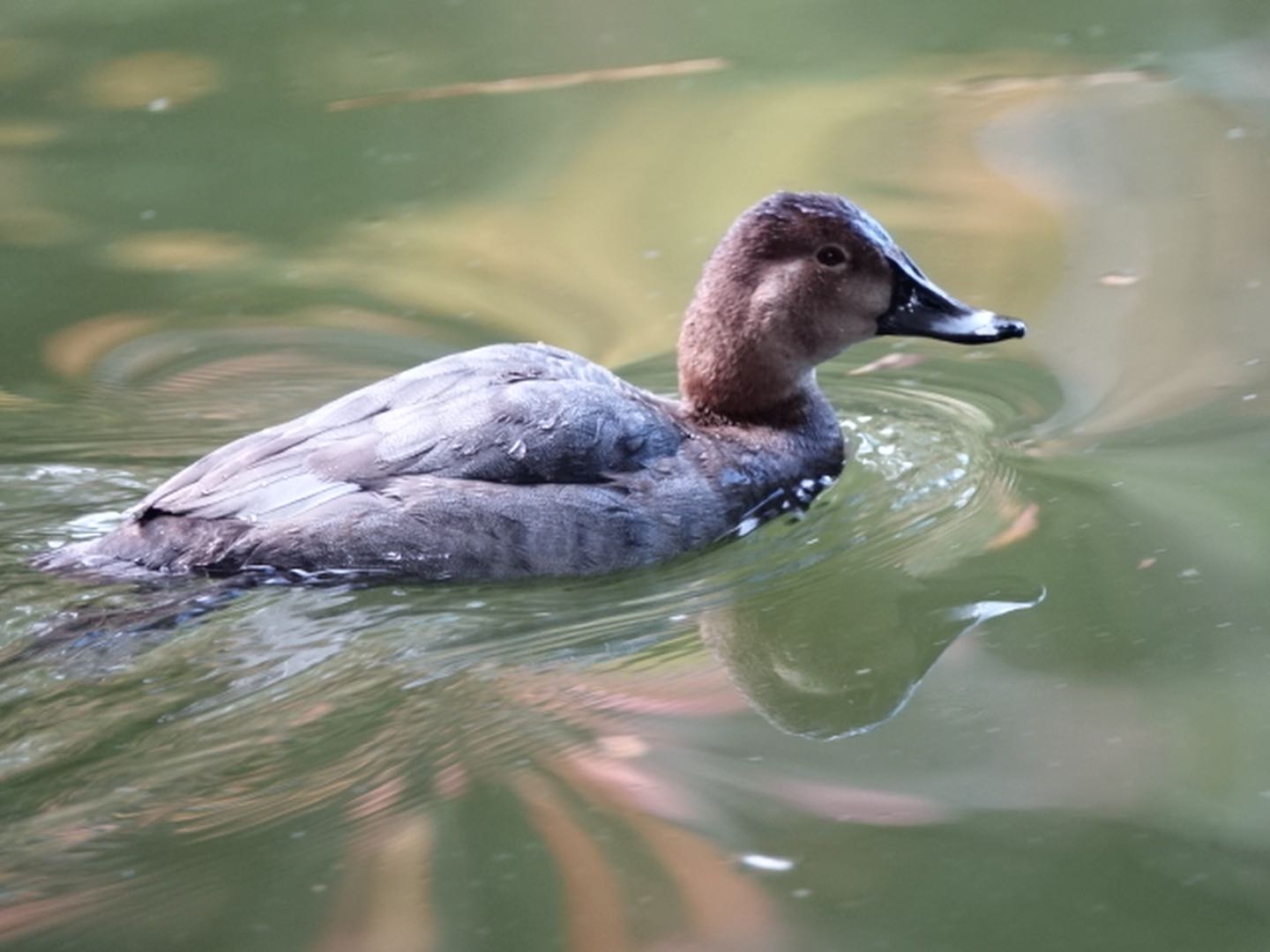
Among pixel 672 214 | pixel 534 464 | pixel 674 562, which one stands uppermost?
pixel 672 214

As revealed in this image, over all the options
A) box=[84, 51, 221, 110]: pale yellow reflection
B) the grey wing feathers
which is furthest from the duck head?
box=[84, 51, 221, 110]: pale yellow reflection

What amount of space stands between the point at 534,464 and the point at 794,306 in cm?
110

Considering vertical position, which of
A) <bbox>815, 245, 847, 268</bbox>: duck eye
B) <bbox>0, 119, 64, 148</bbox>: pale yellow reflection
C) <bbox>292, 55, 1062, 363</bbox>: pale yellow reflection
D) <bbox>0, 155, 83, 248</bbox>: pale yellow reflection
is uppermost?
<bbox>0, 119, 64, 148</bbox>: pale yellow reflection

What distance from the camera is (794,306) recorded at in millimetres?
5730

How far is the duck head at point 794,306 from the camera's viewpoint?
5.71m

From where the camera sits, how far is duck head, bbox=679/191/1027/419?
571 centimetres

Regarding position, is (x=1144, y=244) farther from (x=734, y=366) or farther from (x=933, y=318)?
(x=734, y=366)

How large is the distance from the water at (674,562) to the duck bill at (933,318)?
392mm

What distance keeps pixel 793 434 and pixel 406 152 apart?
11.2ft

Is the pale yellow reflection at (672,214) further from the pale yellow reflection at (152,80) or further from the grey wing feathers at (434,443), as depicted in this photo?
the grey wing feathers at (434,443)

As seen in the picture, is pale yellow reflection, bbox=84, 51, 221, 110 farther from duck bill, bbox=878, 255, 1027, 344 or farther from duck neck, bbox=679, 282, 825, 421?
duck bill, bbox=878, 255, 1027, 344

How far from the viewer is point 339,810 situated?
3979 millimetres

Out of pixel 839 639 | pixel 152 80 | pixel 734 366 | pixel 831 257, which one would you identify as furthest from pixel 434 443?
pixel 152 80

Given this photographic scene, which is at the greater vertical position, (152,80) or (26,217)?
(152,80)
